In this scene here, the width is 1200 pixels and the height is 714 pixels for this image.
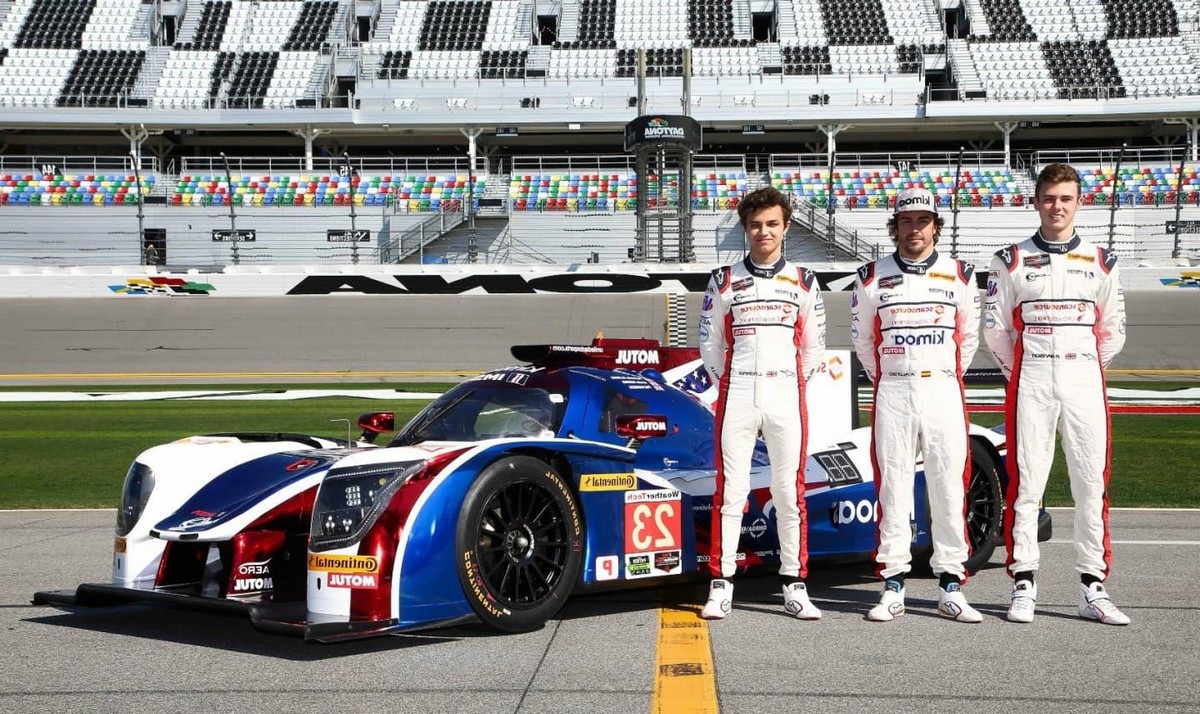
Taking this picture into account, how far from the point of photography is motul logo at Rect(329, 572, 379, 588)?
15.7ft

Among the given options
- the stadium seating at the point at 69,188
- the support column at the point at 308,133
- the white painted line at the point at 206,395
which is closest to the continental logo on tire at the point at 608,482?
the white painted line at the point at 206,395

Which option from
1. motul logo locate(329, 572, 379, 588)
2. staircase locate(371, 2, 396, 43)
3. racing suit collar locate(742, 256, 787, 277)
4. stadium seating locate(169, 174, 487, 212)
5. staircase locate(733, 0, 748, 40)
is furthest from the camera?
staircase locate(371, 2, 396, 43)

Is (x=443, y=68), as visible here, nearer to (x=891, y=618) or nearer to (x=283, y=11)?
(x=283, y=11)

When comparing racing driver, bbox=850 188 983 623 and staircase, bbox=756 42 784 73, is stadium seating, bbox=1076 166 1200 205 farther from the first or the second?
racing driver, bbox=850 188 983 623

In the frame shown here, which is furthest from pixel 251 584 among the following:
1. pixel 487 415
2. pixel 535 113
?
pixel 535 113

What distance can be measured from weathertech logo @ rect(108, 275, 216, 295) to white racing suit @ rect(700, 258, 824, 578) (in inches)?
972

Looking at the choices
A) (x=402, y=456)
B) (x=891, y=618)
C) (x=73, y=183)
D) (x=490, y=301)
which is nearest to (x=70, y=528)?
(x=402, y=456)

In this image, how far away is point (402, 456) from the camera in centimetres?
519

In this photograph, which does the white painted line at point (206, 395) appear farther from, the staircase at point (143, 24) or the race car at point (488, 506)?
the staircase at point (143, 24)

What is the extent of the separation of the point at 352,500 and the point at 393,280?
23.8m

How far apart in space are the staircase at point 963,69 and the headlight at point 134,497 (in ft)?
129

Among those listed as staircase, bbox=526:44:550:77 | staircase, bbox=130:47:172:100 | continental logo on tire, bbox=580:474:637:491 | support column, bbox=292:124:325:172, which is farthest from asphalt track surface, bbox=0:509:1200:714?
staircase, bbox=130:47:172:100

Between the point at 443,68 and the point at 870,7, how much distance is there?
1550cm

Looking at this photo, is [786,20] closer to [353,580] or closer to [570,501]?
[570,501]
